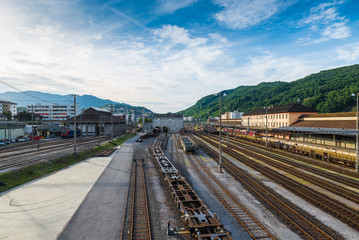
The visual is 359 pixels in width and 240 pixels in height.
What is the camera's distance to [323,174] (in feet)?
81.9

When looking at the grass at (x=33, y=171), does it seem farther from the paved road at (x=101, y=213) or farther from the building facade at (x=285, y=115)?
the building facade at (x=285, y=115)

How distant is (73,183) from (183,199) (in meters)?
13.2

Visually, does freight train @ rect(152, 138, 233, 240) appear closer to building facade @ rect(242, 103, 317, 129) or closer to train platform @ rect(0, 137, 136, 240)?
train platform @ rect(0, 137, 136, 240)

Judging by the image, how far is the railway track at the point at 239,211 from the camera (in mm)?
12156

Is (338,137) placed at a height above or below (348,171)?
above

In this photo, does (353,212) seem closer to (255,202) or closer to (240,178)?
(255,202)

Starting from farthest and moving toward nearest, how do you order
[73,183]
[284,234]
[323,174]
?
[323,174], [73,183], [284,234]

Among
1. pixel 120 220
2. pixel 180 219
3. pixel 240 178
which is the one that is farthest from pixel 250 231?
pixel 240 178

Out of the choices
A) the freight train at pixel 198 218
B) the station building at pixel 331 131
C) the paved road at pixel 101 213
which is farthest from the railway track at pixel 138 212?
the station building at pixel 331 131

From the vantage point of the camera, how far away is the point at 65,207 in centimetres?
1536

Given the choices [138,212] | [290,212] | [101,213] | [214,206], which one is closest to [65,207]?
[101,213]

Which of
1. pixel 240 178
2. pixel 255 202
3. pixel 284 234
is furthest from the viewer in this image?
pixel 240 178

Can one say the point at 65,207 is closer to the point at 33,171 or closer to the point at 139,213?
the point at 139,213

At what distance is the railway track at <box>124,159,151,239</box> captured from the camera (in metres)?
12.0
